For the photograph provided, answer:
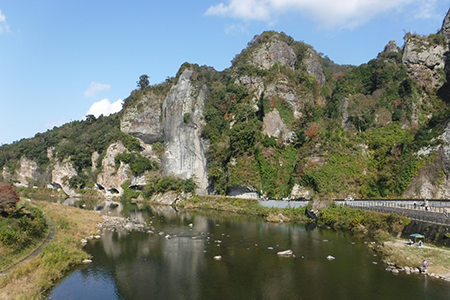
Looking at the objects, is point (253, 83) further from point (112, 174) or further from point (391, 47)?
point (112, 174)

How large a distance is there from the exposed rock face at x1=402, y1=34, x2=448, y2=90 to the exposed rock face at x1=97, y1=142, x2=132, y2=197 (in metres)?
61.3

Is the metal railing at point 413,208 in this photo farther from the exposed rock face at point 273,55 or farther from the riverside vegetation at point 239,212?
the exposed rock face at point 273,55

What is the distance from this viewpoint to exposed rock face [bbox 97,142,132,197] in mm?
72625

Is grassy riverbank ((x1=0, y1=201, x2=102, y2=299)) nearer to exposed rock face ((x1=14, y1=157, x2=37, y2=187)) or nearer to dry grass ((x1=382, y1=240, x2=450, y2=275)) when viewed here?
dry grass ((x1=382, y1=240, x2=450, y2=275))

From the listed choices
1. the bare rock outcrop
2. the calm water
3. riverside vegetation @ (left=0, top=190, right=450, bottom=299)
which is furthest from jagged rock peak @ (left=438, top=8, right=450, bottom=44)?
the calm water

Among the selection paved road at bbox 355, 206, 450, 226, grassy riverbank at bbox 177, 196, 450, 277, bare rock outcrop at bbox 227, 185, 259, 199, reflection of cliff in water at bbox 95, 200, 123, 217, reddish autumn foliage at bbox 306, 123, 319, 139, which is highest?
reddish autumn foliage at bbox 306, 123, 319, 139

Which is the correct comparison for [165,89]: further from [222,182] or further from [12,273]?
[12,273]

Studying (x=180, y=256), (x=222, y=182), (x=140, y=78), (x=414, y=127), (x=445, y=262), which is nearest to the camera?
(x=445, y=262)

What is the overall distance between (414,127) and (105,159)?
214ft

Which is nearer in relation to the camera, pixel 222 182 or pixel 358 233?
pixel 358 233

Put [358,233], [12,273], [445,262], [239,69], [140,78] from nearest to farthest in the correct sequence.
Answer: [12,273], [445,262], [358,233], [239,69], [140,78]

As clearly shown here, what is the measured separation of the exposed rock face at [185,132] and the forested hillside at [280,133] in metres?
0.25

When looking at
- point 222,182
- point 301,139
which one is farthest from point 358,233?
point 222,182

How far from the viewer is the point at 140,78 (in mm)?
91688
